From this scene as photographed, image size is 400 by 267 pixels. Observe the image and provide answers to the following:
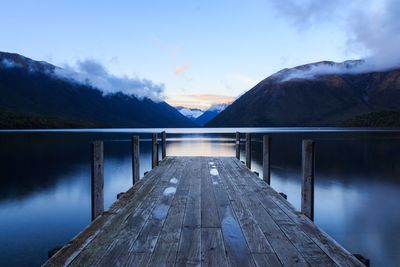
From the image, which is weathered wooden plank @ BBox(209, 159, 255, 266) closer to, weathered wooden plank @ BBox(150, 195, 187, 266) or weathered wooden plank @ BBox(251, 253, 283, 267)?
weathered wooden plank @ BBox(251, 253, 283, 267)

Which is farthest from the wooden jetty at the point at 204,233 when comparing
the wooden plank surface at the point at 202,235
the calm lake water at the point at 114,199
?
the calm lake water at the point at 114,199

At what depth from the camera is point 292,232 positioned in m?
5.10

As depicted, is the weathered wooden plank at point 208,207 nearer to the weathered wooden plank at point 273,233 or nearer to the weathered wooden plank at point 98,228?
the weathered wooden plank at point 273,233

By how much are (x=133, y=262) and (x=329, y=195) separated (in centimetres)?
1596

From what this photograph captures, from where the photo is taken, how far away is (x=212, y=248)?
442 cm

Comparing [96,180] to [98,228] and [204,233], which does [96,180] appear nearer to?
[98,228]

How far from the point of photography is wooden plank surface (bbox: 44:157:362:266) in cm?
405

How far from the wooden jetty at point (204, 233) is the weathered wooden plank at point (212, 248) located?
0.04ft

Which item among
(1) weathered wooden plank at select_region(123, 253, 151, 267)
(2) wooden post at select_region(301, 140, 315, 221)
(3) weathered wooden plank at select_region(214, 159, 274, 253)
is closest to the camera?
(1) weathered wooden plank at select_region(123, 253, 151, 267)

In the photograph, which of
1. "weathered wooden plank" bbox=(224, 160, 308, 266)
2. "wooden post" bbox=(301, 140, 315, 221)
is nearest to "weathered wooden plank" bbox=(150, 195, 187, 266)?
"weathered wooden plank" bbox=(224, 160, 308, 266)

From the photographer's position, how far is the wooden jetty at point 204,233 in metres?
4.07

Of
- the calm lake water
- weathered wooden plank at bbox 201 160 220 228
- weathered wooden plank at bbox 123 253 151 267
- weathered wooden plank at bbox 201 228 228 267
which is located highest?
weathered wooden plank at bbox 123 253 151 267

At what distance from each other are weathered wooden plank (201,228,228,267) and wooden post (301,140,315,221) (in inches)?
99.2

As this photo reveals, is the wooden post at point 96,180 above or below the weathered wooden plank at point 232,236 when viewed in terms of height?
above
